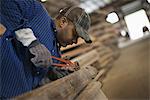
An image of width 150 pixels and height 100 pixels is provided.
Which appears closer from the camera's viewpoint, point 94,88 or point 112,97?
point 94,88

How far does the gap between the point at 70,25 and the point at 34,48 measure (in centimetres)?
81

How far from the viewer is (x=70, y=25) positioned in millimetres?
3270

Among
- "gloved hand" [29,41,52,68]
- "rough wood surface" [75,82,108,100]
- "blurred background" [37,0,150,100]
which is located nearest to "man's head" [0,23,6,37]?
"gloved hand" [29,41,52,68]

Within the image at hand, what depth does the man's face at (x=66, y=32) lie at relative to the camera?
325 cm

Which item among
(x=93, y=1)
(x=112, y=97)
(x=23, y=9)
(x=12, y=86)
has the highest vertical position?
(x=93, y=1)

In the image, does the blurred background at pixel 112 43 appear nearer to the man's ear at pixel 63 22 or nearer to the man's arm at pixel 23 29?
the man's ear at pixel 63 22

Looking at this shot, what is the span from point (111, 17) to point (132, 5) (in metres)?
3.26

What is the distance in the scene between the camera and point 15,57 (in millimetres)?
2613

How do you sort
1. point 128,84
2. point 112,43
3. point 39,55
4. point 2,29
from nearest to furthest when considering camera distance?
point 2,29, point 39,55, point 128,84, point 112,43

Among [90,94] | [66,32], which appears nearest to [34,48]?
[66,32]

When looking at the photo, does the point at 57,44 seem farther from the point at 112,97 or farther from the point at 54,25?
the point at 112,97

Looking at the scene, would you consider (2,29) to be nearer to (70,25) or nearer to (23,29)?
(23,29)

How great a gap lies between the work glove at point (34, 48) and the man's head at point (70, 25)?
688 millimetres

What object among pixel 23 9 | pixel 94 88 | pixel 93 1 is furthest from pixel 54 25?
pixel 93 1
